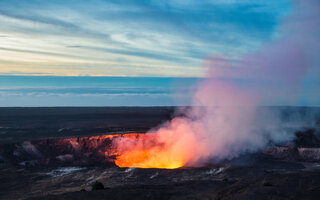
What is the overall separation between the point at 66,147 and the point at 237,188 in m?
26.9

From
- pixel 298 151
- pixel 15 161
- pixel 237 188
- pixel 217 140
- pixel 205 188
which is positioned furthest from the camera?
pixel 217 140

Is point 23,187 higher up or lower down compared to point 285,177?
lower down

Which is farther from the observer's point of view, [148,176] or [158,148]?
[158,148]

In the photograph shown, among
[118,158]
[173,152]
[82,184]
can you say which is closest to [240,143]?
[173,152]

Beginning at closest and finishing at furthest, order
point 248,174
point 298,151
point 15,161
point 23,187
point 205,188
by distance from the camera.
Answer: point 205,188
point 23,187
point 248,174
point 15,161
point 298,151

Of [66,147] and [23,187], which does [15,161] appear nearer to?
[66,147]

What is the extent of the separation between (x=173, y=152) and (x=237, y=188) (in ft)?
66.2

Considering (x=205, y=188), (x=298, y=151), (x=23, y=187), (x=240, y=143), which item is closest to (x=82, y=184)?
(x=23, y=187)

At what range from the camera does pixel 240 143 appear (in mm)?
40719

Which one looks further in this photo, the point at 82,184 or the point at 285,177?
the point at 82,184

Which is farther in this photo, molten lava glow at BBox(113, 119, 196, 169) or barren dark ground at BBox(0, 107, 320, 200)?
molten lava glow at BBox(113, 119, 196, 169)

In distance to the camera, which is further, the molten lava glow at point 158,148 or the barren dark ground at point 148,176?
the molten lava glow at point 158,148

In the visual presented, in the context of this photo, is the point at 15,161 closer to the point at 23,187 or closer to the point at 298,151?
the point at 23,187

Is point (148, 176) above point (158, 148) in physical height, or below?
below
